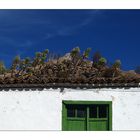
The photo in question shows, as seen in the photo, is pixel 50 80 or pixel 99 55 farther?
pixel 99 55

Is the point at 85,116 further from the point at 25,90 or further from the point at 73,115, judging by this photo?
the point at 25,90

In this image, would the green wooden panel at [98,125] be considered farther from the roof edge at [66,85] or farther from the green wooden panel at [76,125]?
the roof edge at [66,85]

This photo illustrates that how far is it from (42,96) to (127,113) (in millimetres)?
2704

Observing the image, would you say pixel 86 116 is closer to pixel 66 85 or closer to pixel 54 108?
pixel 54 108

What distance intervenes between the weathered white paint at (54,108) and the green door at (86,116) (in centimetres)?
16

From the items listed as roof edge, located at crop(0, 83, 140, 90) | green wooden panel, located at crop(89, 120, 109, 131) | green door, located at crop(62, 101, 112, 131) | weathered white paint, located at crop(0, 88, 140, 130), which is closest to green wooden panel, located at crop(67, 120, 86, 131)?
green door, located at crop(62, 101, 112, 131)

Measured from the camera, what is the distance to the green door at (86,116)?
11820 mm

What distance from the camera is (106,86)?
11742 millimetres

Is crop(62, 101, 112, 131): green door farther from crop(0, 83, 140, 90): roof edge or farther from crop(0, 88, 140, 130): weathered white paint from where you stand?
crop(0, 83, 140, 90): roof edge

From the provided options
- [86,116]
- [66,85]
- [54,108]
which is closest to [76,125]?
[86,116]

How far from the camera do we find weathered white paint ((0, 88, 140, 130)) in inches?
460

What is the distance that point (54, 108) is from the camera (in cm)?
1180
